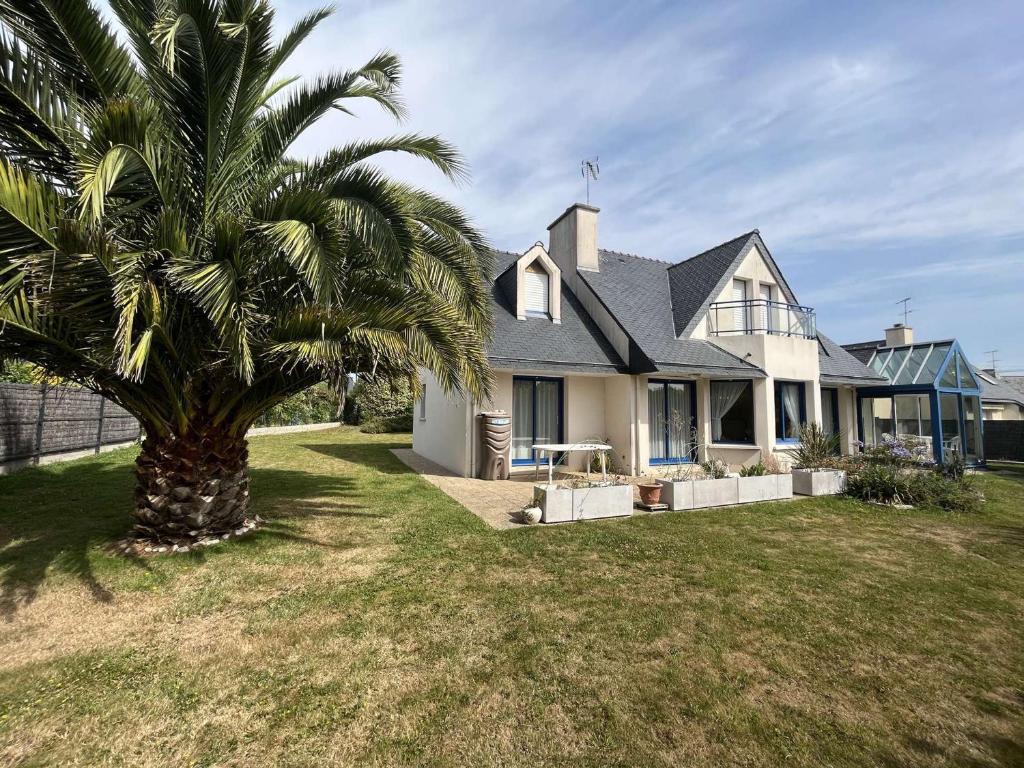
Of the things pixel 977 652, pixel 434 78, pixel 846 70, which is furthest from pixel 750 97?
pixel 977 652

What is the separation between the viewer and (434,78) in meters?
9.05

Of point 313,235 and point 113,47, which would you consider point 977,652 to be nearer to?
point 313,235

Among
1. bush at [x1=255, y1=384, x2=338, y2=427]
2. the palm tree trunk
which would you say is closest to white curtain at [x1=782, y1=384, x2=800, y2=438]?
the palm tree trunk

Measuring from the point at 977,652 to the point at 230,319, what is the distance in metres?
8.28

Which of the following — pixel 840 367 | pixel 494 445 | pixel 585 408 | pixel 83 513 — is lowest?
pixel 83 513

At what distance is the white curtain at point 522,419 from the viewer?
13898mm

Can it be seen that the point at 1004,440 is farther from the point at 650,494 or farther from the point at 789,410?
the point at 650,494

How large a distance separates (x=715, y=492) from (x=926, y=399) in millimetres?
16039

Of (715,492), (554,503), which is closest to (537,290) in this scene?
(715,492)

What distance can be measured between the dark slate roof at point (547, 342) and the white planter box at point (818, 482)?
5.36 metres

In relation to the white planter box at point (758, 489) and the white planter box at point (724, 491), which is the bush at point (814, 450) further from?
the white planter box at point (758, 489)

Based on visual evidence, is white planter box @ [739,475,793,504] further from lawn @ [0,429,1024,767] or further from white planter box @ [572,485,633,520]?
white planter box @ [572,485,633,520]

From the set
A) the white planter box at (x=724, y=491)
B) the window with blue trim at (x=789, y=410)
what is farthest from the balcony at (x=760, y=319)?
the white planter box at (x=724, y=491)

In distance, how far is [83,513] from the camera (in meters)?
8.03
